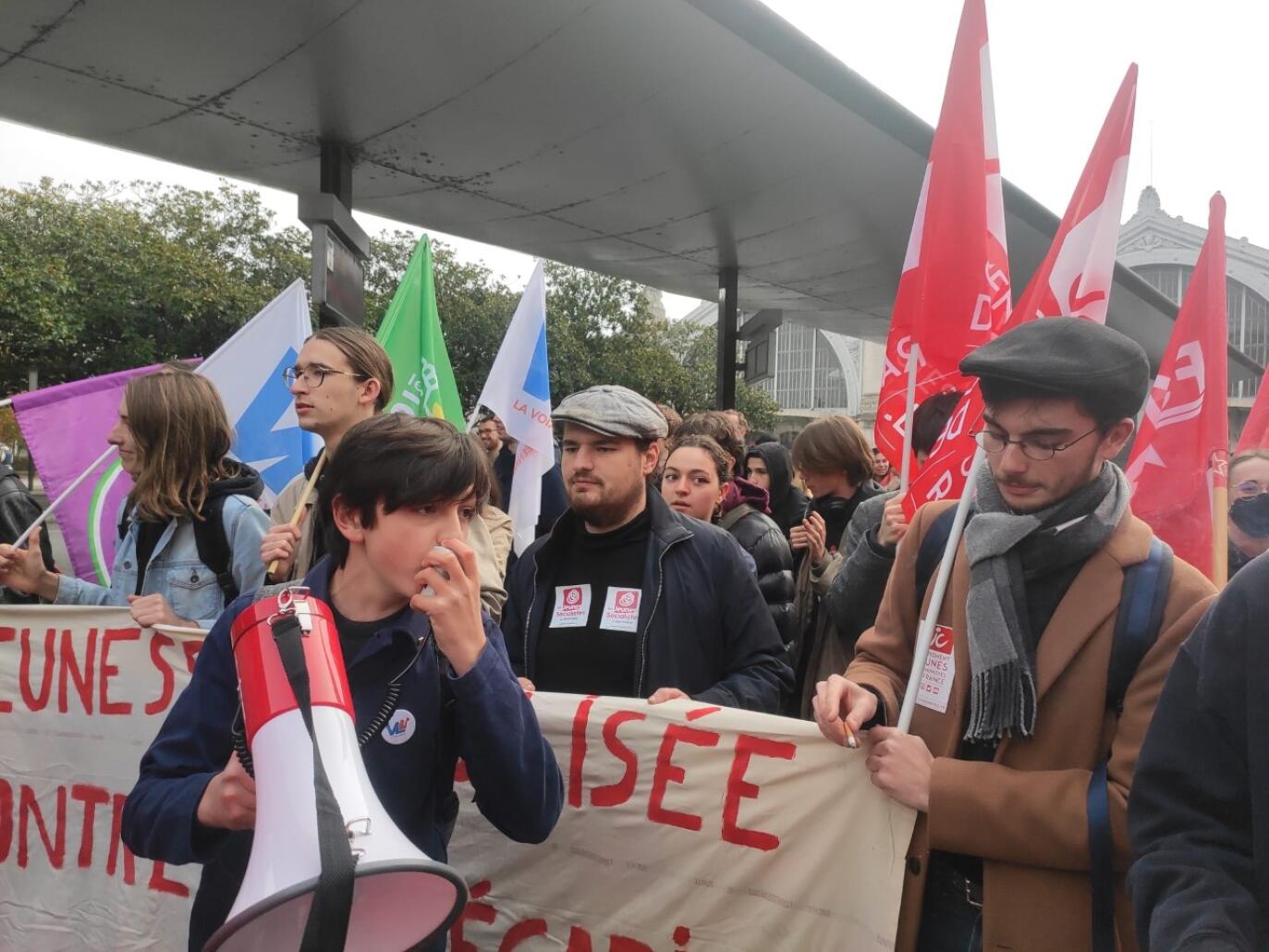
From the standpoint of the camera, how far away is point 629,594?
8.32 ft

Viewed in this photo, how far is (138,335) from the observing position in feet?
72.5

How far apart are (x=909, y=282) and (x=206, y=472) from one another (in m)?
2.18

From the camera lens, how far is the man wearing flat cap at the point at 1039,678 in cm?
150

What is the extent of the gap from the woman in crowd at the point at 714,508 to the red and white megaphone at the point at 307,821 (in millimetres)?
2342

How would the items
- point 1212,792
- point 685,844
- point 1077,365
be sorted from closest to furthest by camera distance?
point 1212,792 < point 1077,365 < point 685,844

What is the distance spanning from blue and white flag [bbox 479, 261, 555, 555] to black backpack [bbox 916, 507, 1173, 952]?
124 inches

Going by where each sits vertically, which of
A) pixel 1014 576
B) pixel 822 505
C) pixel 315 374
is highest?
pixel 315 374

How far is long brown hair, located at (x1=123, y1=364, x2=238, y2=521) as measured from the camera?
2.62 metres

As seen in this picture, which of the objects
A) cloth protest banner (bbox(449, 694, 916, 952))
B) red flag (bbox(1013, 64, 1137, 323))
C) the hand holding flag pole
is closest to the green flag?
the hand holding flag pole

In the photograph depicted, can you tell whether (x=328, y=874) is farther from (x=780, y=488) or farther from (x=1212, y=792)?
(x=780, y=488)

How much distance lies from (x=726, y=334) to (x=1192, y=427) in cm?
587

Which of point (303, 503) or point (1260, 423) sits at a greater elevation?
point (1260, 423)

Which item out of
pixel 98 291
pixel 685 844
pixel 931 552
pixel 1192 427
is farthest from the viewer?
pixel 98 291

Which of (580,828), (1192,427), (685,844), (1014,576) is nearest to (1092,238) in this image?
(1014,576)
